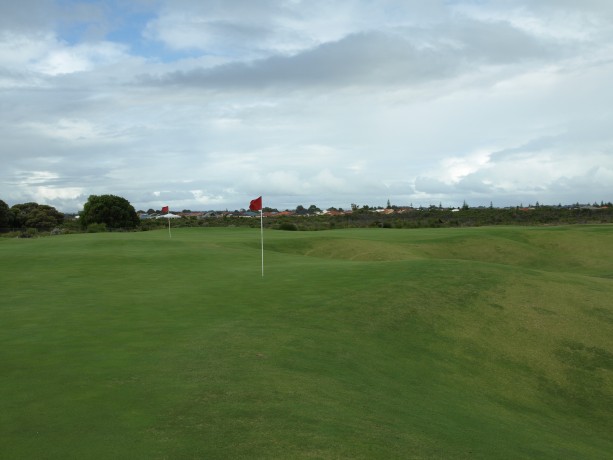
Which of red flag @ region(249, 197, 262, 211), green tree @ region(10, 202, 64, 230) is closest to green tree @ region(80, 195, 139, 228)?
green tree @ region(10, 202, 64, 230)

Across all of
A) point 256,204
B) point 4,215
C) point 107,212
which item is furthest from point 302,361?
point 4,215

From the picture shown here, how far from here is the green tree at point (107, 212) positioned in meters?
83.9

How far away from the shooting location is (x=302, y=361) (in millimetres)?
11109

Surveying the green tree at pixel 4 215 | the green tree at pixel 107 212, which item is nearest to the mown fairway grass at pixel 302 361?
the green tree at pixel 107 212

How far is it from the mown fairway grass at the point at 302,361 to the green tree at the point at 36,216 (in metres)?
72.6

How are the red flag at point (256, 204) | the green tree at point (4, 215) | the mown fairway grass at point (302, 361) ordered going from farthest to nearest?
the green tree at point (4, 215)
the red flag at point (256, 204)
the mown fairway grass at point (302, 361)

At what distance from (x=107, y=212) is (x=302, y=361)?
79.7 meters

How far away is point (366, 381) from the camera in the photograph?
10711 millimetres

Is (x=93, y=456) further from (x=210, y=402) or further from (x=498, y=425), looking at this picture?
(x=498, y=425)

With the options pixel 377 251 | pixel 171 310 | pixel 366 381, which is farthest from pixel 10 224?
pixel 366 381

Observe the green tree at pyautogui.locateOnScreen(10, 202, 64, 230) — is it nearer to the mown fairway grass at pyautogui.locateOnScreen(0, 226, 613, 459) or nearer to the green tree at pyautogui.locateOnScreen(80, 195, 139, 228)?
the green tree at pyautogui.locateOnScreen(80, 195, 139, 228)

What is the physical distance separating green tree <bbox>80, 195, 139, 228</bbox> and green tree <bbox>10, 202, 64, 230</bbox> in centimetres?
873

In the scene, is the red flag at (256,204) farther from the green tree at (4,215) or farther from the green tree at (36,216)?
the green tree at (36,216)

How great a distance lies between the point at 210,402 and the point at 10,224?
91.0m
